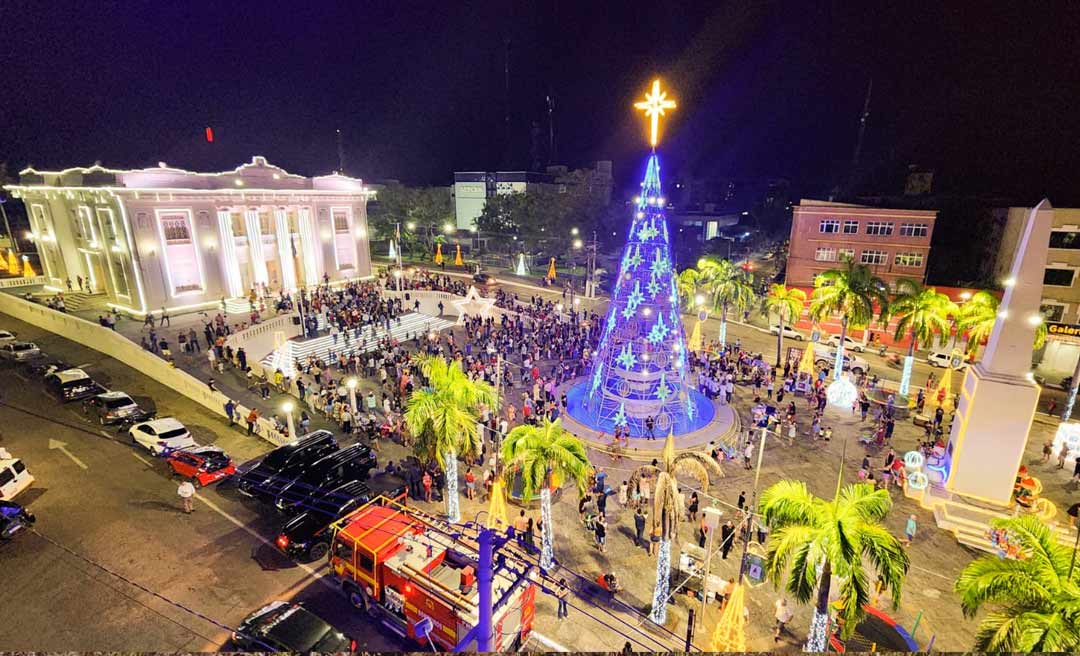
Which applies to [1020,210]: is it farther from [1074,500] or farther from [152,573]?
[152,573]

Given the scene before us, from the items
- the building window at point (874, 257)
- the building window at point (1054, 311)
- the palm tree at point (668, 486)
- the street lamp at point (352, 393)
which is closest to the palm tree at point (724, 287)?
the building window at point (874, 257)

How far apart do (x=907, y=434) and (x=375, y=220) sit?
72.9 m

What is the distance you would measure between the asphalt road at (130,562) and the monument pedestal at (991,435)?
21.3 meters

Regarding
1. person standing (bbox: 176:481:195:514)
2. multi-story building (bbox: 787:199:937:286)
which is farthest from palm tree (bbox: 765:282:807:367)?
person standing (bbox: 176:481:195:514)

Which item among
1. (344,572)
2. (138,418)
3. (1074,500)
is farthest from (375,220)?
(1074,500)

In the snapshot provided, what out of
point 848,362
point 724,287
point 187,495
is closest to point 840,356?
point 848,362

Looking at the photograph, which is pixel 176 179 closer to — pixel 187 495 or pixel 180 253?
pixel 180 253

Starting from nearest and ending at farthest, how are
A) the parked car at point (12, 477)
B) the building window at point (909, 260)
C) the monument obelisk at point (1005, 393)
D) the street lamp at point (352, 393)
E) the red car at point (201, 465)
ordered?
the parked car at point (12, 477), the monument obelisk at point (1005, 393), the red car at point (201, 465), the street lamp at point (352, 393), the building window at point (909, 260)

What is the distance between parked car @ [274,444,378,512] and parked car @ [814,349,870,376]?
95.5 feet

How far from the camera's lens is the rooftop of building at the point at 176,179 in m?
37.0

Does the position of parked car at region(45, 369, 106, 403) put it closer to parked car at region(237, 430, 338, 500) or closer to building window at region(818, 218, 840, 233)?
parked car at region(237, 430, 338, 500)

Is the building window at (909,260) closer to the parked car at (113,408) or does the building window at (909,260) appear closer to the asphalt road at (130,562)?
the asphalt road at (130,562)

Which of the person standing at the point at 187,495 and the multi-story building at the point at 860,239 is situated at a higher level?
the multi-story building at the point at 860,239

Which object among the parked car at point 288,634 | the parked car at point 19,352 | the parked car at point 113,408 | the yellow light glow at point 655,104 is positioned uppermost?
the yellow light glow at point 655,104
